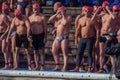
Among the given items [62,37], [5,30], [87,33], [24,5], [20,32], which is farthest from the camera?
[24,5]

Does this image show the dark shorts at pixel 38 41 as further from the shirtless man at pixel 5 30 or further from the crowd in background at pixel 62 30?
the shirtless man at pixel 5 30

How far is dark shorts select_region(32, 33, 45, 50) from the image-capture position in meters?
17.7

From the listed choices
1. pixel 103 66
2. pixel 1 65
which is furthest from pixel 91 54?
pixel 1 65

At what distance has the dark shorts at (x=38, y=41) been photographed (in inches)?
697

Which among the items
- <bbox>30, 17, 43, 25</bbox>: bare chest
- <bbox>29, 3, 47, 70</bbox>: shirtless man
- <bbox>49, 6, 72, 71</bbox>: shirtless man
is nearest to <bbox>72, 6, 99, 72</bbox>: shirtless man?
<bbox>49, 6, 72, 71</bbox>: shirtless man

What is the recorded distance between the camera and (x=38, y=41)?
58.2ft

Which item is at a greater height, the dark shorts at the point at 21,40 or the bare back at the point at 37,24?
the bare back at the point at 37,24

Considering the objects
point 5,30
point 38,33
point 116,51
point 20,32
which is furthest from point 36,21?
point 116,51

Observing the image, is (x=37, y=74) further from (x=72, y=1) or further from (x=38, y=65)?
(x=72, y=1)

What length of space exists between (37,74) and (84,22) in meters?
2.07

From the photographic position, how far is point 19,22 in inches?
706

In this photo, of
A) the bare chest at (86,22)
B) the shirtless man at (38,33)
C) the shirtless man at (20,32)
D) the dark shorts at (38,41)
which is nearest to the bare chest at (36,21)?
the shirtless man at (38,33)

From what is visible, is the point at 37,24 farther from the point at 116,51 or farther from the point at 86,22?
the point at 116,51

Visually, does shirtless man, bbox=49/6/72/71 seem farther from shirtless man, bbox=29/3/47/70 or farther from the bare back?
the bare back
